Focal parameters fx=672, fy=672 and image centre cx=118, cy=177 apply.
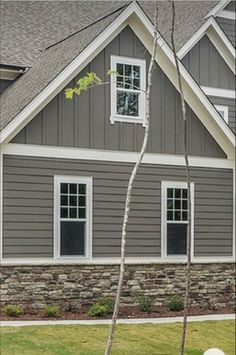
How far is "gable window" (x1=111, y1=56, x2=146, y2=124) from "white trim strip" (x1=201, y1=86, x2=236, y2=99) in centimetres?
348

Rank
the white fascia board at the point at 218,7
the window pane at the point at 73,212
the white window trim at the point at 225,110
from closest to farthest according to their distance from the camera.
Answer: the window pane at the point at 73,212, the white window trim at the point at 225,110, the white fascia board at the point at 218,7

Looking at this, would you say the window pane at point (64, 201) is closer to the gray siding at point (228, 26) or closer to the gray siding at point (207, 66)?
the gray siding at point (207, 66)

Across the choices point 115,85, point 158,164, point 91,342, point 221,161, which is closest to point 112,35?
point 115,85

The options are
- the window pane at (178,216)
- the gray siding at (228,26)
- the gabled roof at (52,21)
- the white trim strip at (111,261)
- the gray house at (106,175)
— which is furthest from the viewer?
the gray siding at (228,26)

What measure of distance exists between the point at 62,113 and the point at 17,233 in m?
2.73

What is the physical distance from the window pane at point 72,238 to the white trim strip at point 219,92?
5.89 m

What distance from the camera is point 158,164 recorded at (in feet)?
50.7

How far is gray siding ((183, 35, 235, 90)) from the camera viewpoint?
1823 cm

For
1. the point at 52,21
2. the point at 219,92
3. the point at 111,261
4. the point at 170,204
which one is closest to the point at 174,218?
the point at 170,204

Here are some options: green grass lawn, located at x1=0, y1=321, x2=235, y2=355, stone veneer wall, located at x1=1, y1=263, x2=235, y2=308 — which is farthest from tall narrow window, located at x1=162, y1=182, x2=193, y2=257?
green grass lawn, located at x1=0, y1=321, x2=235, y2=355

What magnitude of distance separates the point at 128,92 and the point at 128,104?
0.88ft

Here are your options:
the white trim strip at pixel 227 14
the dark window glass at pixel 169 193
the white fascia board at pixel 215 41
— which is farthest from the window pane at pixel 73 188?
the white trim strip at pixel 227 14

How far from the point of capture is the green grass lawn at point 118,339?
34.0 feet

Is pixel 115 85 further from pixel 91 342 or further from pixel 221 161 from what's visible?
pixel 91 342
